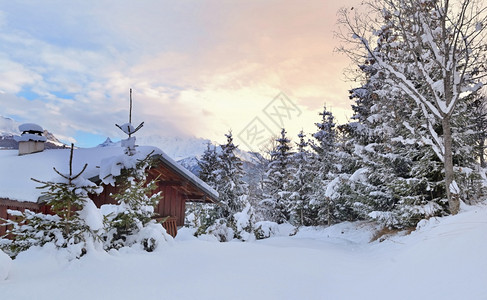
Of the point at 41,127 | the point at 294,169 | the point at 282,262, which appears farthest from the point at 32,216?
the point at 294,169

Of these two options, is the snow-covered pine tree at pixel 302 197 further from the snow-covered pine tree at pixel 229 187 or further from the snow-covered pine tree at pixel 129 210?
the snow-covered pine tree at pixel 129 210

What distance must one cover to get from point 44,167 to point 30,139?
407cm

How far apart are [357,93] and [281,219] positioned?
14954 millimetres

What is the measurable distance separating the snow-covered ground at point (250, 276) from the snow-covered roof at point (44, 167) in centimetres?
316

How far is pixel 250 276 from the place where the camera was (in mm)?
5324

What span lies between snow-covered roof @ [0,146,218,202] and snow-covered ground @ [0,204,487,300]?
3.16 m

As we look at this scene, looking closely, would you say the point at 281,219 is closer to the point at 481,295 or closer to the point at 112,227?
the point at 112,227

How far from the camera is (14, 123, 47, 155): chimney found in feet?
45.9

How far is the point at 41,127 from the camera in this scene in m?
14.6

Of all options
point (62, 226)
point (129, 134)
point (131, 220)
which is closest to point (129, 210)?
point (131, 220)

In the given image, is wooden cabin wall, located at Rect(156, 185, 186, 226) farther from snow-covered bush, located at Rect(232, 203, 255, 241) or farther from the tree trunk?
the tree trunk

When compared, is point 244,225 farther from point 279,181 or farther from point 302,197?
point 279,181

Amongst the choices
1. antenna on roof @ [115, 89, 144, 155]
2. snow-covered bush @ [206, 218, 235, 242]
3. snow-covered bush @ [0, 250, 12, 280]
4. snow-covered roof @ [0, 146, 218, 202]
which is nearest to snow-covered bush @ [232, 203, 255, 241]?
snow-covered bush @ [206, 218, 235, 242]

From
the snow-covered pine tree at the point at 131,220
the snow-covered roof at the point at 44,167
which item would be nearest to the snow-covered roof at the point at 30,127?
the snow-covered roof at the point at 44,167
